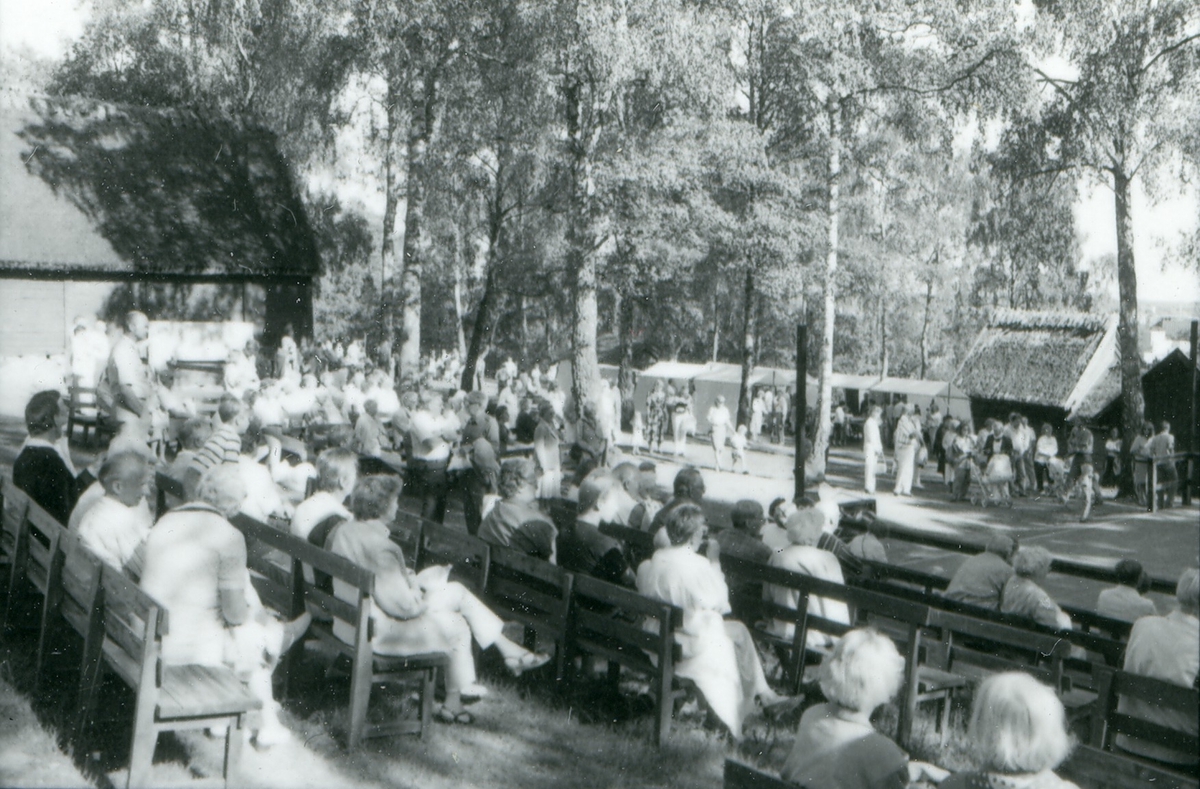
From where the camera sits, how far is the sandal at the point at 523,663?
7227mm

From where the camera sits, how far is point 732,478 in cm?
2333

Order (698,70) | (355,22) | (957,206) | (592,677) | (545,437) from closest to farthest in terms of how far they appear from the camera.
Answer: (592,677)
(545,437)
(698,70)
(355,22)
(957,206)

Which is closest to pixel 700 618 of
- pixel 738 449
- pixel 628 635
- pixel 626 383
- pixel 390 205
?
pixel 628 635

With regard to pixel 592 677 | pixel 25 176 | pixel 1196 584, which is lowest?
pixel 592 677

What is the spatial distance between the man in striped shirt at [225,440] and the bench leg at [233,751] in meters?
3.00

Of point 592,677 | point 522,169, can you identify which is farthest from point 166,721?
point 522,169

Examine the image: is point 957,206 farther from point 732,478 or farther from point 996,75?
point 732,478

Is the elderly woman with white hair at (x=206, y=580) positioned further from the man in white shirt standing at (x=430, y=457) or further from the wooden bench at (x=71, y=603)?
the man in white shirt standing at (x=430, y=457)

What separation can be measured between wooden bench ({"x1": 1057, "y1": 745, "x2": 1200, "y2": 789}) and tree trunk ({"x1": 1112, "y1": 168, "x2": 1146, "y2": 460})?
19807 millimetres

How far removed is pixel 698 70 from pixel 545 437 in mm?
10767

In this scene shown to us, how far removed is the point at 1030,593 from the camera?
7.04m

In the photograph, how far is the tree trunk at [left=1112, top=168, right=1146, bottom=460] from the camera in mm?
22938

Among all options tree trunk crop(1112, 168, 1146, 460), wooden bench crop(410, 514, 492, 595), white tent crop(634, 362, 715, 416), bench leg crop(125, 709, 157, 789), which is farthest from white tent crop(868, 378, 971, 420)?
bench leg crop(125, 709, 157, 789)

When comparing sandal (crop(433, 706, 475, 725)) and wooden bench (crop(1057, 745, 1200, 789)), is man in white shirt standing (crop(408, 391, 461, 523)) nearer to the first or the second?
sandal (crop(433, 706, 475, 725))
